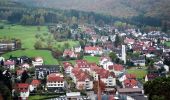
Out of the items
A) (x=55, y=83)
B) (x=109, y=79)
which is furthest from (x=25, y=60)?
(x=109, y=79)

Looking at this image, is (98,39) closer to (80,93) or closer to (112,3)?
(80,93)

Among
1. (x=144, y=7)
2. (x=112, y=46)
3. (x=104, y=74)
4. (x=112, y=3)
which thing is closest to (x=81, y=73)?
(x=104, y=74)

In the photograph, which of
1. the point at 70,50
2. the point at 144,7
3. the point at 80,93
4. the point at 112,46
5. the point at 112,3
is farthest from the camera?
the point at 112,3

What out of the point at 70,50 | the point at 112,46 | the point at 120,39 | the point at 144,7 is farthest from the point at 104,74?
the point at 144,7

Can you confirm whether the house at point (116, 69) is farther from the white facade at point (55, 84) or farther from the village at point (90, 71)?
the white facade at point (55, 84)

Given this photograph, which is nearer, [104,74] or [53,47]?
[104,74]

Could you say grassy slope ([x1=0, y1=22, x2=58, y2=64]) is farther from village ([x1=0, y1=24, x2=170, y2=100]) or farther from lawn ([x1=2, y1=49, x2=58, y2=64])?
village ([x1=0, y1=24, x2=170, y2=100])

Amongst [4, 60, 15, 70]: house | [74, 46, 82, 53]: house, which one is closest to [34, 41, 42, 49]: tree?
[74, 46, 82, 53]: house

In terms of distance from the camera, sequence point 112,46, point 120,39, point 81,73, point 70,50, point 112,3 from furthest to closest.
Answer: point 112,3, point 120,39, point 112,46, point 70,50, point 81,73
